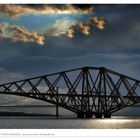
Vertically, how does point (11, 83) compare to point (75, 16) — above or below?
below

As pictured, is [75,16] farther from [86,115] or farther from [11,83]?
[86,115]

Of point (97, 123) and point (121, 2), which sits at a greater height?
point (121, 2)

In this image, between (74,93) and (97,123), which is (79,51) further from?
(97,123)

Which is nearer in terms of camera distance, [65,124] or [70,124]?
[70,124]

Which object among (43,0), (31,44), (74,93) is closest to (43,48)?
(31,44)
